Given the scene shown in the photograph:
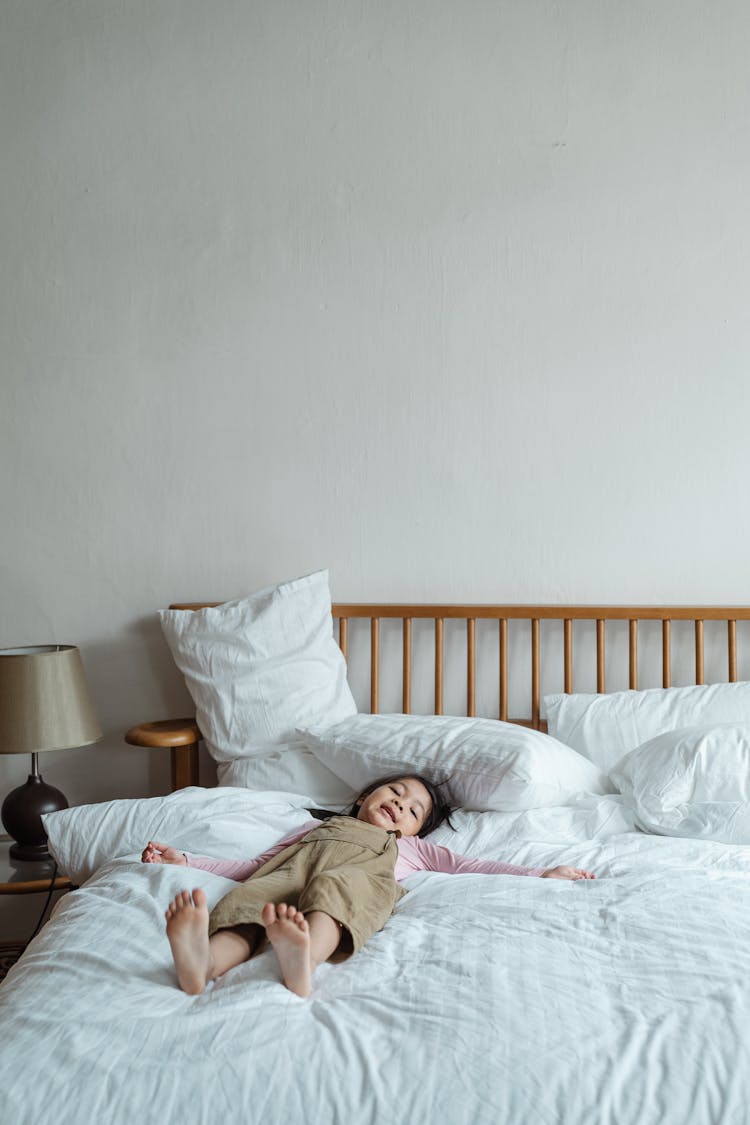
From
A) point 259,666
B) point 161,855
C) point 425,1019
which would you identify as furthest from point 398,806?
point 425,1019

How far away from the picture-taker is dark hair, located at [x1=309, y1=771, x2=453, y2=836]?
1.82 metres

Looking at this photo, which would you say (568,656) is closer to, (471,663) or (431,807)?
(471,663)

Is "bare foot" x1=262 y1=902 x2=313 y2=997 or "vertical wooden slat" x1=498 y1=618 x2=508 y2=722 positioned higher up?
"vertical wooden slat" x1=498 y1=618 x2=508 y2=722

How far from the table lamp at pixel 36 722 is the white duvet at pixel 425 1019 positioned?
69cm

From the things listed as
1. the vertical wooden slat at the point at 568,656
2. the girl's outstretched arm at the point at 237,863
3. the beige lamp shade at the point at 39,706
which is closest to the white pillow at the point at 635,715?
the vertical wooden slat at the point at 568,656

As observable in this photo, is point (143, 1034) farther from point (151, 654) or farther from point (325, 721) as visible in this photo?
point (151, 654)

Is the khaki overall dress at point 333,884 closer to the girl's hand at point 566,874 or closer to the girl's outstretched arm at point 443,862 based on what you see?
the girl's outstretched arm at point 443,862

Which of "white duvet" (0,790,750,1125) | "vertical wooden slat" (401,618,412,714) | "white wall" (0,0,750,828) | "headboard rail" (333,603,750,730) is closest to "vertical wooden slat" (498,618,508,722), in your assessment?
"headboard rail" (333,603,750,730)

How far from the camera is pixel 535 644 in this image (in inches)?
91.1

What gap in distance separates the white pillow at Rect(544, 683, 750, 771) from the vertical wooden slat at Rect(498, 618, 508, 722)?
0.17m

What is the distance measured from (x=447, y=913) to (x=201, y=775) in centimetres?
124

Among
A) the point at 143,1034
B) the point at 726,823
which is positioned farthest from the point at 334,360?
the point at 143,1034

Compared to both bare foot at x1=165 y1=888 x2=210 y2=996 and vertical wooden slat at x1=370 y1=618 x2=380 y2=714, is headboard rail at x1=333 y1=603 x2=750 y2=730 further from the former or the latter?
bare foot at x1=165 y1=888 x2=210 y2=996

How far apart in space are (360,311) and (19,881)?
1543 millimetres
